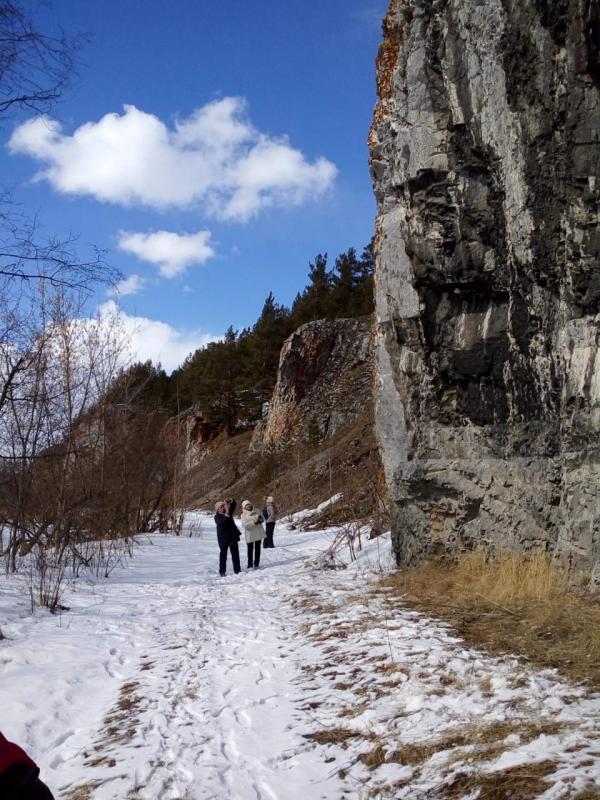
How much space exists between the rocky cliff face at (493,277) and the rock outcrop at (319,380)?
29104 mm

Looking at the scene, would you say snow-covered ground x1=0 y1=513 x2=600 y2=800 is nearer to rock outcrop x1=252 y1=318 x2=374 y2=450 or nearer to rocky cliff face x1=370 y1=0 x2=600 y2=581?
rocky cliff face x1=370 y1=0 x2=600 y2=581

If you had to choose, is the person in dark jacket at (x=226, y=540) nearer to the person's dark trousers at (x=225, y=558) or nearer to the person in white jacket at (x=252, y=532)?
the person's dark trousers at (x=225, y=558)

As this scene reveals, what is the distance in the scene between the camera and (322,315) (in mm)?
51469

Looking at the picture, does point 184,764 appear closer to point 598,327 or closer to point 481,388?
point 598,327

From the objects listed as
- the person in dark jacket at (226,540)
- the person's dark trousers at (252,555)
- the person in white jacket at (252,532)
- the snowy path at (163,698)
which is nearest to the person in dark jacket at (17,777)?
the snowy path at (163,698)

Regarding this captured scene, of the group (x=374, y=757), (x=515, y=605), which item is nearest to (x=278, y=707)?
(x=374, y=757)

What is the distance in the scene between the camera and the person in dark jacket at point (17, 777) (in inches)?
66.5

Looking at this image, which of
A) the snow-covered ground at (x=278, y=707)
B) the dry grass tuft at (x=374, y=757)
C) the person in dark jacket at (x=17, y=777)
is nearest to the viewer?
the person in dark jacket at (x=17, y=777)

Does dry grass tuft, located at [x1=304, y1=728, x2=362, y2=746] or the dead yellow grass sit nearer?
dry grass tuft, located at [x1=304, y1=728, x2=362, y2=746]

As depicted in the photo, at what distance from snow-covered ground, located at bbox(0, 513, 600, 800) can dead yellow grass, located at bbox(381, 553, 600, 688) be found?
1.01 feet

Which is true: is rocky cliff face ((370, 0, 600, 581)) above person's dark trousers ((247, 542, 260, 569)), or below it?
above

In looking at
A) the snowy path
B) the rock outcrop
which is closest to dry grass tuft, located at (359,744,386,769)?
the snowy path

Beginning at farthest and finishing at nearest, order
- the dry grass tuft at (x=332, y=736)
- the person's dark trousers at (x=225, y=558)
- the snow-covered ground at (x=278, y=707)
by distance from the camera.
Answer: the person's dark trousers at (x=225, y=558), the dry grass tuft at (x=332, y=736), the snow-covered ground at (x=278, y=707)

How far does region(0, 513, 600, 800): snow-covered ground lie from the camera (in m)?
3.41
